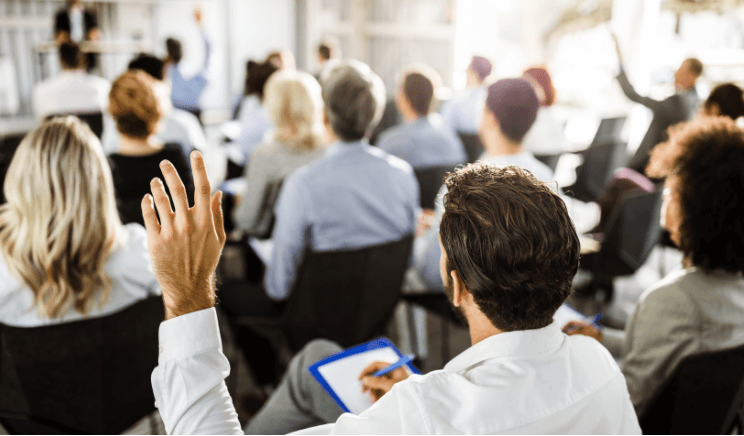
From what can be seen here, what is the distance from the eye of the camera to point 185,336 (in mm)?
816

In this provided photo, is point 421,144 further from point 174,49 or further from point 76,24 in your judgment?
point 76,24

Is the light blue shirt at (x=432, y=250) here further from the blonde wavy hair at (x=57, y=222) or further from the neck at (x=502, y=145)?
the blonde wavy hair at (x=57, y=222)

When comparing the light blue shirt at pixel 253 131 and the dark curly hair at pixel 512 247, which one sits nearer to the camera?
the dark curly hair at pixel 512 247

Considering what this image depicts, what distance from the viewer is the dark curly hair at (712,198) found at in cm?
136

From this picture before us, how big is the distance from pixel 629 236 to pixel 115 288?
2.27m

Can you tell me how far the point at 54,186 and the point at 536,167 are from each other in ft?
5.89

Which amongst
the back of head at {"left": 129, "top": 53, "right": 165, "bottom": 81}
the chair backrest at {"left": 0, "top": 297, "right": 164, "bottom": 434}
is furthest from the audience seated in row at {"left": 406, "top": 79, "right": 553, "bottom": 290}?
the back of head at {"left": 129, "top": 53, "right": 165, "bottom": 81}

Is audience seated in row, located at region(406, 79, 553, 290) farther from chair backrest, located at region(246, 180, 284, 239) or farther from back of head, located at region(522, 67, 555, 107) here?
back of head, located at region(522, 67, 555, 107)

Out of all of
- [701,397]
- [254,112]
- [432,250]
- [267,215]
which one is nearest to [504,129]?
[432,250]

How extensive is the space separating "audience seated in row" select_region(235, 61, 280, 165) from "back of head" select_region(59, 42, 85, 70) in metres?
1.65

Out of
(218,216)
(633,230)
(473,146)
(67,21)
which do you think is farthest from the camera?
(67,21)

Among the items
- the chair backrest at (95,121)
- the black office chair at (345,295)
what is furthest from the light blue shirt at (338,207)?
the chair backrest at (95,121)

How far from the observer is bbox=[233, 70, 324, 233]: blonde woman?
2.83 metres

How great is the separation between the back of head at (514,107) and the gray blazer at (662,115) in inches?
88.7
